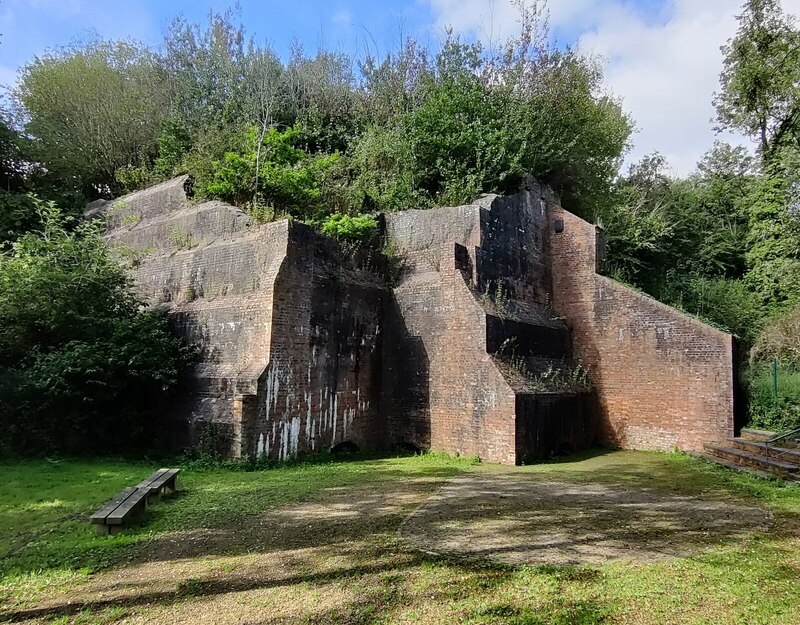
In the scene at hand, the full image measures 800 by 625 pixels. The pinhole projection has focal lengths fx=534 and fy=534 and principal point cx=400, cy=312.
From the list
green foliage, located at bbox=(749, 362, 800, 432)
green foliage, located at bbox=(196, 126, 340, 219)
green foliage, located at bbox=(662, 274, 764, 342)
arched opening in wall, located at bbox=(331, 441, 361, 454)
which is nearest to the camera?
arched opening in wall, located at bbox=(331, 441, 361, 454)

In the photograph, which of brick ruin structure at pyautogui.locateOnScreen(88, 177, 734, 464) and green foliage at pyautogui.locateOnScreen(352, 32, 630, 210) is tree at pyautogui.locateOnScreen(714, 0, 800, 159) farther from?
brick ruin structure at pyautogui.locateOnScreen(88, 177, 734, 464)

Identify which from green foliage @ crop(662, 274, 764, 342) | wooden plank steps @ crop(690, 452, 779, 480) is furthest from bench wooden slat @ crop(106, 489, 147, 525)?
green foliage @ crop(662, 274, 764, 342)

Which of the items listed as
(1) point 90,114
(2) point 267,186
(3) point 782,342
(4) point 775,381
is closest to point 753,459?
(4) point 775,381

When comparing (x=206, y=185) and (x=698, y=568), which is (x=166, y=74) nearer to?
(x=206, y=185)

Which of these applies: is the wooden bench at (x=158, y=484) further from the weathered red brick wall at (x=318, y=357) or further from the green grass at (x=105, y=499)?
the weathered red brick wall at (x=318, y=357)

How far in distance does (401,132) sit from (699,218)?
532 inches

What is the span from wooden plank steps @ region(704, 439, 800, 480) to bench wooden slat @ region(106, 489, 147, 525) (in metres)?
9.17

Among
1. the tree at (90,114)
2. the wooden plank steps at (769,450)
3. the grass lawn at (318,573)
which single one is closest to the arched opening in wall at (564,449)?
the wooden plank steps at (769,450)

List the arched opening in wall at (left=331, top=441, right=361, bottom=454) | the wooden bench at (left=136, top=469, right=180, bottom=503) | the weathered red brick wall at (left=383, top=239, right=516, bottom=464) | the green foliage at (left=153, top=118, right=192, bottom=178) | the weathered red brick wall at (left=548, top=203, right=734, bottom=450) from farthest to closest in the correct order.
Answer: the green foliage at (left=153, top=118, right=192, bottom=178) → the weathered red brick wall at (left=548, top=203, right=734, bottom=450) → the arched opening in wall at (left=331, top=441, right=361, bottom=454) → the weathered red brick wall at (left=383, top=239, right=516, bottom=464) → the wooden bench at (left=136, top=469, right=180, bottom=503)

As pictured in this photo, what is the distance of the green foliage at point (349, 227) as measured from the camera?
12133 millimetres

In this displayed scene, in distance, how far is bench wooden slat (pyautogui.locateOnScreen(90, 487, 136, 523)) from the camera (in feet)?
17.6

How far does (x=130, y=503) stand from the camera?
18.8 ft

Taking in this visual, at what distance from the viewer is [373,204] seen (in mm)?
14320

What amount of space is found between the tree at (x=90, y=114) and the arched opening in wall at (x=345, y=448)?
15244 mm
